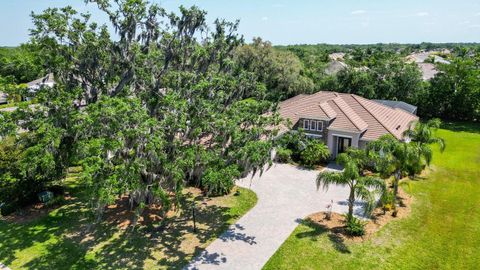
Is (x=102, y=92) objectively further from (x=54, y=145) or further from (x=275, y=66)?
(x=275, y=66)

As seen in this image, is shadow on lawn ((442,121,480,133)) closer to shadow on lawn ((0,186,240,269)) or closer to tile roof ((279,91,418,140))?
tile roof ((279,91,418,140))

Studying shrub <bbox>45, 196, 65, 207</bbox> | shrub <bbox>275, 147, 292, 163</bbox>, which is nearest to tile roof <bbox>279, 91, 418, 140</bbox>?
shrub <bbox>275, 147, 292, 163</bbox>

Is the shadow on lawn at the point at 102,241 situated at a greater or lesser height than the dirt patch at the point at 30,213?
lesser

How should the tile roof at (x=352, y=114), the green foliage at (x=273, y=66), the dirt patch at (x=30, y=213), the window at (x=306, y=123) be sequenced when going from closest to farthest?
the dirt patch at (x=30, y=213) → the tile roof at (x=352, y=114) → the window at (x=306, y=123) → the green foliage at (x=273, y=66)

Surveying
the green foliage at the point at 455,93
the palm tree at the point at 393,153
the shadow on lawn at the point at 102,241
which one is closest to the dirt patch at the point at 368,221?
the palm tree at the point at 393,153

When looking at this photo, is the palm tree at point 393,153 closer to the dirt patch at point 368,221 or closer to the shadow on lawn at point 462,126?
the dirt patch at point 368,221
